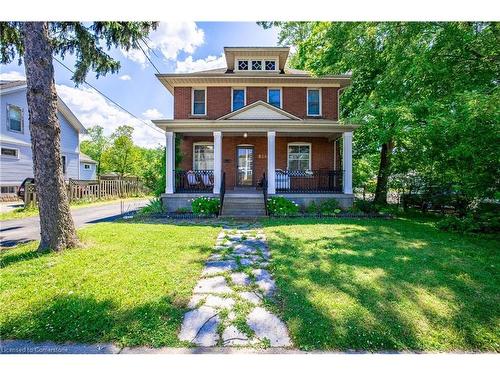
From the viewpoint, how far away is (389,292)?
3.20m

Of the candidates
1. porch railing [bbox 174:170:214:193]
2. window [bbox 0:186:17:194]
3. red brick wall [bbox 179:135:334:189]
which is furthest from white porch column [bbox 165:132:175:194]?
window [bbox 0:186:17:194]

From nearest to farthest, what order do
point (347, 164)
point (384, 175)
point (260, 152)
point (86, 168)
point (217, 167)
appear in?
point (217, 167), point (347, 164), point (384, 175), point (260, 152), point (86, 168)

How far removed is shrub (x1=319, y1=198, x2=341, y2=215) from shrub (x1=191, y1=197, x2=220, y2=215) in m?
4.16

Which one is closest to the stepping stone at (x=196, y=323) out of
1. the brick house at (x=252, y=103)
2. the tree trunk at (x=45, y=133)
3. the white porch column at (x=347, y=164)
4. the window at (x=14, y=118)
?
the tree trunk at (x=45, y=133)

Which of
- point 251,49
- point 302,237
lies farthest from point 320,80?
point 302,237

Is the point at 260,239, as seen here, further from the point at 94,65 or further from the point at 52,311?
the point at 94,65

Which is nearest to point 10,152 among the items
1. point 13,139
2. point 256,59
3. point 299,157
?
point 13,139

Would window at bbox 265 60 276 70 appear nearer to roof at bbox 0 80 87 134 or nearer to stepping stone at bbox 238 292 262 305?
stepping stone at bbox 238 292 262 305

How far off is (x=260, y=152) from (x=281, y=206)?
4344 millimetres

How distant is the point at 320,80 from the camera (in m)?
12.8

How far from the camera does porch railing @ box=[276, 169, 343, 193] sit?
36.1 feet

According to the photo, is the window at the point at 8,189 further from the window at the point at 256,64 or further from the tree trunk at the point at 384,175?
the tree trunk at the point at 384,175

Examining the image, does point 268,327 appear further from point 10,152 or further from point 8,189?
point 10,152

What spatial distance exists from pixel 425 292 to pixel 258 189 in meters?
9.16
